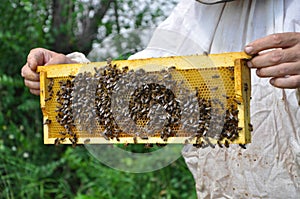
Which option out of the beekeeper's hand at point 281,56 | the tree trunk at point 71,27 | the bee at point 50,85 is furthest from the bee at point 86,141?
the tree trunk at point 71,27

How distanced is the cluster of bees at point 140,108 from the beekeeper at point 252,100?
31cm

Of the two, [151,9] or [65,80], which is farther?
[151,9]

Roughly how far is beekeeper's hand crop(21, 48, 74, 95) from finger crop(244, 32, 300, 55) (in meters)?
1.04

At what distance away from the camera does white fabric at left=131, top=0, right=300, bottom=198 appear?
2.46 meters

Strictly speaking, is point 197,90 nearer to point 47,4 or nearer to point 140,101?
point 140,101

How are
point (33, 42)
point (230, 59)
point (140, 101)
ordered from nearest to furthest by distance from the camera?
point (230, 59)
point (140, 101)
point (33, 42)

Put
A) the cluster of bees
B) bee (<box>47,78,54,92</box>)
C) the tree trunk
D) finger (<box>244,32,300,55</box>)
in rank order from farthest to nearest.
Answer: the tree trunk < bee (<box>47,78,54,92</box>) < the cluster of bees < finger (<box>244,32,300,55</box>)

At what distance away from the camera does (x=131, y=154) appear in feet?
8.54

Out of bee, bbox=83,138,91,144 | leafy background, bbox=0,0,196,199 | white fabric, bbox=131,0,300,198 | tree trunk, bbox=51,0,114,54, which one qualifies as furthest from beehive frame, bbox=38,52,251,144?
tree trunk, bbox=51,0,114,54

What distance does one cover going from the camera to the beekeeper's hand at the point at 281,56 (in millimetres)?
2027

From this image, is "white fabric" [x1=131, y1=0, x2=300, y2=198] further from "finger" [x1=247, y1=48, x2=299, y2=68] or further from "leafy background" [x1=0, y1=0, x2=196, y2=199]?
"leafy background" [x1=0, y1=0, x2=196, y2=199]

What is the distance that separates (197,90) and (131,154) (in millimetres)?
586

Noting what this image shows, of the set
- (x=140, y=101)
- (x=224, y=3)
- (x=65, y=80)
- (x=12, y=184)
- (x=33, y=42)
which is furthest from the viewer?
(x=33, y=42)

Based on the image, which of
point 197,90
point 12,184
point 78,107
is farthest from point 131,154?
point 12,184
